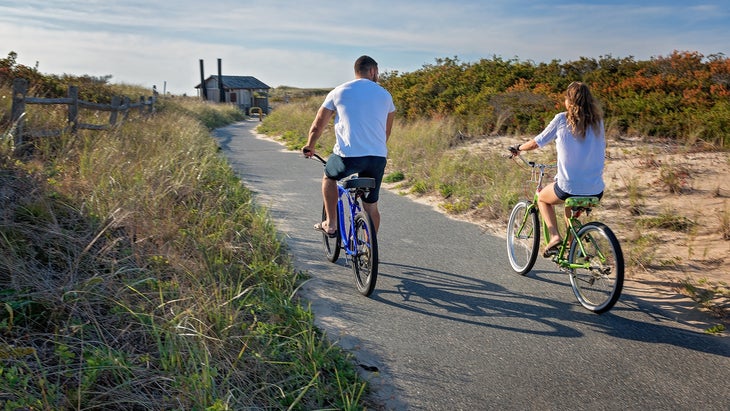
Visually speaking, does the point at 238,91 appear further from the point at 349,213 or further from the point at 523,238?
the point at 523,238

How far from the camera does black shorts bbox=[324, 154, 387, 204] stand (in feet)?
18.0

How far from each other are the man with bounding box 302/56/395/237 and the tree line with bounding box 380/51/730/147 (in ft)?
27.0

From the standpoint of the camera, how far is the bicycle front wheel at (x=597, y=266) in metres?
4.65

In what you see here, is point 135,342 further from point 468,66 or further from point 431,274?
point 468,66

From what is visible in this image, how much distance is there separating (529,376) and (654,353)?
3.61 feet

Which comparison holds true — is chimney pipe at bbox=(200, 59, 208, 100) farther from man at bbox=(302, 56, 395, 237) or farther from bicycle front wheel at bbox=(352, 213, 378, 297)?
bicycle front wheel at bbox=(352, 213, 378, 297)

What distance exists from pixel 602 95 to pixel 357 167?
11209 mm

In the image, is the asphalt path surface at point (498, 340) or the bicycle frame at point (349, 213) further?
the bicycle frame at point (349, 213)

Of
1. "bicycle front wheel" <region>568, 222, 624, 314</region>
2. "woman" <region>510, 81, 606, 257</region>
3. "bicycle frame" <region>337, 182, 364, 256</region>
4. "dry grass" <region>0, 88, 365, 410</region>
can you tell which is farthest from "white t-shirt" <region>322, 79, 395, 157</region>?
"bicycle front wheel" <region>568, 222, 624, 314</region>

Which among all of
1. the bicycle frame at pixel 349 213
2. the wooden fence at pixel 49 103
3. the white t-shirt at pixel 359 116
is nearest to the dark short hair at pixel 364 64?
the white t-shirt at pixel 359 116

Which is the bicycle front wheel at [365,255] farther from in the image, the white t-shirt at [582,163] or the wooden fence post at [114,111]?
the wooden fence post at [114,111]

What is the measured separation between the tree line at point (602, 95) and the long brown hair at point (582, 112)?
7.31m

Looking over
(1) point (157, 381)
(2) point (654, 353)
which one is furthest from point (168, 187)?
(2) point (654, 353)

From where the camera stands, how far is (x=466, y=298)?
5355 millimetres
